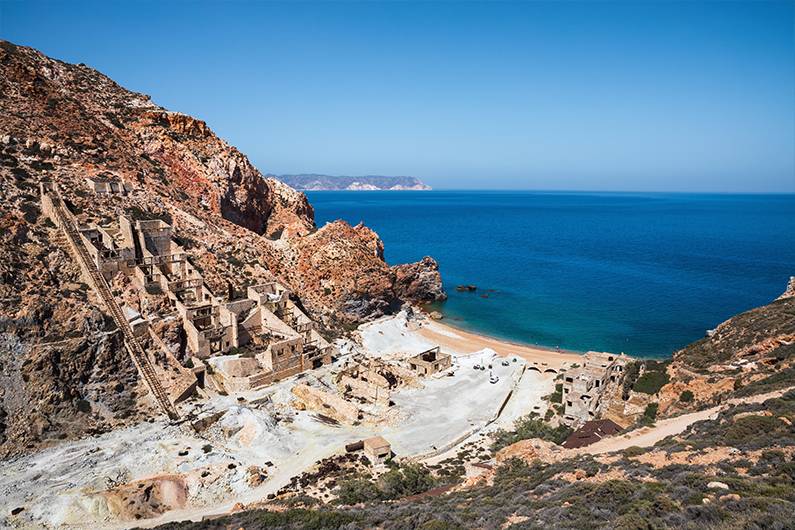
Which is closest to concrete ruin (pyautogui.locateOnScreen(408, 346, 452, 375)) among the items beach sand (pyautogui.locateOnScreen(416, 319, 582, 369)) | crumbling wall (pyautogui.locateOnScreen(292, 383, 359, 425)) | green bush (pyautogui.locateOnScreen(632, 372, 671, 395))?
beach sand (pyautogui.locateOnScreen(416, 319, 582, 369))

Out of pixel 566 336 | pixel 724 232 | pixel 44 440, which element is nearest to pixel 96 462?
pixel 44 440

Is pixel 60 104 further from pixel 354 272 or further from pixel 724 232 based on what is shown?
pixel 724 232

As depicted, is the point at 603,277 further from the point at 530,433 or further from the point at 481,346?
the point at 530,433

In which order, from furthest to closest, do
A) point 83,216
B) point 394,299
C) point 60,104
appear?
point 394,299
point 60,104
point 83,216

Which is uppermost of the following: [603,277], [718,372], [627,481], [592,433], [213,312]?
[627,481]

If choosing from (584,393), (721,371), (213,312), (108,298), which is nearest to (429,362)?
(584,393)

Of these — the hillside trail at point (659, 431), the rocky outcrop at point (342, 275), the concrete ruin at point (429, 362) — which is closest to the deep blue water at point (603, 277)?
the rocky outcrop at point (342, 275)
